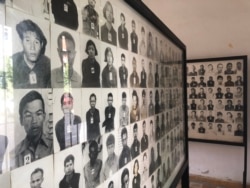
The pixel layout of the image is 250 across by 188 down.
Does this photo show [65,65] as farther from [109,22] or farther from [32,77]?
[109,22]

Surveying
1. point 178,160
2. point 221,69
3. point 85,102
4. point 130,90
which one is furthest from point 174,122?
point 221,69

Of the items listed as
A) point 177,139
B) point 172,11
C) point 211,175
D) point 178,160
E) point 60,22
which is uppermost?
point 172,11

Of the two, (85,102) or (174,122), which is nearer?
(85,102)

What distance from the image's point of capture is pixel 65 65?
1.03 ft

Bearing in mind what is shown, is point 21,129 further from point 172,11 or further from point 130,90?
point 172,11

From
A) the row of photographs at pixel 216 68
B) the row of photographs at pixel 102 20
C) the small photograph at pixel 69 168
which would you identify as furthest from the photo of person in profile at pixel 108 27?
the row of photographs at pixel 216 68

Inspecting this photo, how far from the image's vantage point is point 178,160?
1.08 meters

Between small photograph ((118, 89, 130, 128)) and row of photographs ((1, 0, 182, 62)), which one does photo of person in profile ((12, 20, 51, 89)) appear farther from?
small photograph ((118, 89, 130, 128))

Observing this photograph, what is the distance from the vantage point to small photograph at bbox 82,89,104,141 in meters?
0.36

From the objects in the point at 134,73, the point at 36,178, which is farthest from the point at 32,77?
the point at 134,73

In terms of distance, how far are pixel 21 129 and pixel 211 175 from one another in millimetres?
2066

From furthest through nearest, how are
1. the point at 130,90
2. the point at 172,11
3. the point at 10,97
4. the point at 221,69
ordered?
1. the point at 172,11
2. the point at 221,69
3. the point at 130,90
4. the point at 10,97

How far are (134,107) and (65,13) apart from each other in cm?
31

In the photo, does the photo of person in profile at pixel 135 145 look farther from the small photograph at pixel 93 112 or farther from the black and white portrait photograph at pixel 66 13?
the black and white portrait photograph at pixel 66 13
